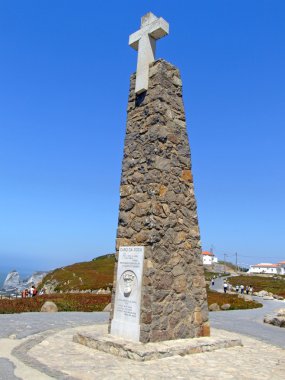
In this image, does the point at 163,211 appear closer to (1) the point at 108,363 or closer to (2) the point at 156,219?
(2) the point at 156,219

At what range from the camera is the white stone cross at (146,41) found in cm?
1130

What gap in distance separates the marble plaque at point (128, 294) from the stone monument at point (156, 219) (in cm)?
2

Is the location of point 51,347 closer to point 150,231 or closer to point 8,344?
point 8,344

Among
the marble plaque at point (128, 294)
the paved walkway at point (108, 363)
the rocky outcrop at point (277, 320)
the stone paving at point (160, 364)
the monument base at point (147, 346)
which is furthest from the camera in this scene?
the rocky outcrop at point (277, 320)

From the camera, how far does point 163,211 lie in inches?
420

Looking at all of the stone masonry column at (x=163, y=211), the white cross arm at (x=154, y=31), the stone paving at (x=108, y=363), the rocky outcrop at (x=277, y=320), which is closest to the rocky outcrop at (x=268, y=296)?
the rocky outcrop at (x=277, y=320)

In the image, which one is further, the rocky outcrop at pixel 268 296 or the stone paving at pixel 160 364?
the rocky outcrop at pixel 268 296

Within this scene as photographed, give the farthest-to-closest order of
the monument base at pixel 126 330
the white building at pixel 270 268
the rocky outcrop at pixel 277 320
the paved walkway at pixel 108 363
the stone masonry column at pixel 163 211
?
the white building at pixel 270 268
the rocky outcrop at pixel 277 320
the stone masonry column at pixel 163 211
the monument base at pixel 126 330
the paved walkway at pixel 108 363

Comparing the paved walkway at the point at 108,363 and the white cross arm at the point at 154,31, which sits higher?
the white cross arm at the point at 154,31

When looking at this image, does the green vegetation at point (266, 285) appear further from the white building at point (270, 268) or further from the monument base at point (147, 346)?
the white building at point (270, 268)

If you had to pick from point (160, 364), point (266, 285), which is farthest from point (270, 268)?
point (160, 364)

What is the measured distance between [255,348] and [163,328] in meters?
2.97

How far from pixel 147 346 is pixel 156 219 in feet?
10.1

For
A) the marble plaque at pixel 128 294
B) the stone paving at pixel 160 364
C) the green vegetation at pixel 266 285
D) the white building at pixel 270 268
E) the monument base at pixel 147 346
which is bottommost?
the stone paving at pixel 160 364
